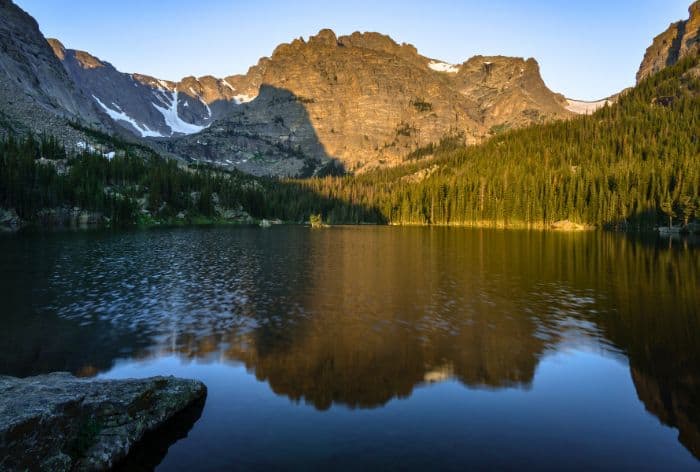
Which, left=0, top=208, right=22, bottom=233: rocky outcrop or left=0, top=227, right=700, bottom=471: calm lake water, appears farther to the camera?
left=0, top=208, right=22, bottom=233: rocky outcrop

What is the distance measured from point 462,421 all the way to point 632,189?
155 metres

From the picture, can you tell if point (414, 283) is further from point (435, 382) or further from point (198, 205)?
point (198, 205)

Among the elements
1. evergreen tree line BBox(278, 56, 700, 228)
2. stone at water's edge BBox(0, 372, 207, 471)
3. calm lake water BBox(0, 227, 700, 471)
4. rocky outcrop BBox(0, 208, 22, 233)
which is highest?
evergreen tree line BBox(278, 56, 700, 228)

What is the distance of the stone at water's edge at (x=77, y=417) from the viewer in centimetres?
1054

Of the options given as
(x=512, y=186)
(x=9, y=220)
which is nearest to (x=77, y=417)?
(x=9, y=220)

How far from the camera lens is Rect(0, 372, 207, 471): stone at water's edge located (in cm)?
1054

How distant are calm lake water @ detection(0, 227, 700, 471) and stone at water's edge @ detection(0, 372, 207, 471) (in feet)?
4.13

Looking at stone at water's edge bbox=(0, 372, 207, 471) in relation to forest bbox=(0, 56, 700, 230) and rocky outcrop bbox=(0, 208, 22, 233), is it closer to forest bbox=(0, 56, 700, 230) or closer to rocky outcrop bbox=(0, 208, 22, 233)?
rocky outcrop bbox=(0, 208, 22, 233)

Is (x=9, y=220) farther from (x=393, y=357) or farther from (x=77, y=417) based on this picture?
(x=393, y=357)

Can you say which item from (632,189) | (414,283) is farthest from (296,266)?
(632,189)

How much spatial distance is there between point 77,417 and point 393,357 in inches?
558

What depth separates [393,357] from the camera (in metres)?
21.9

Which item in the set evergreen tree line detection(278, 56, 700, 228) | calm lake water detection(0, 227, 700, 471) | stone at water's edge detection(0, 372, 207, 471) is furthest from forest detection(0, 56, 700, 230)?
stone at water's edge detection(0, 372, 207, 471)

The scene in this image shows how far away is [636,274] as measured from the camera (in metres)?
47.0
